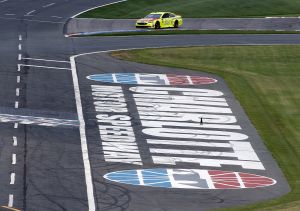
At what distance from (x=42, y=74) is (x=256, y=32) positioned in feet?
86.8

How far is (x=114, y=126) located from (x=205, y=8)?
152 ft

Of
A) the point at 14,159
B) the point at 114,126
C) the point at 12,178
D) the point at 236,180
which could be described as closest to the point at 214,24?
the point at 114,126

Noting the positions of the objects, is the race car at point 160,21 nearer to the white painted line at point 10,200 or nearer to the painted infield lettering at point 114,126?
the painted infield lettering at point 114,126

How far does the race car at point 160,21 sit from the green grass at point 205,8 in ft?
17.3

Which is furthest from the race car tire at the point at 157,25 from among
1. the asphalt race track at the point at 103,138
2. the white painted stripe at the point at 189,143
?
the white painted stripe at the point at 189,143

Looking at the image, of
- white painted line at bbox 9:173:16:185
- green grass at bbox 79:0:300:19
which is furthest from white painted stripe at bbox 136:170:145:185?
green grass at bbox 79:0:300:19

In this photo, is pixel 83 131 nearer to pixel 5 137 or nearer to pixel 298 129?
pixel 5 137

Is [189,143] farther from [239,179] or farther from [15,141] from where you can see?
[15,141]

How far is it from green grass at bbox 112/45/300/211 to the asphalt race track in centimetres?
72

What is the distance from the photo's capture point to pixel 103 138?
4269 cm

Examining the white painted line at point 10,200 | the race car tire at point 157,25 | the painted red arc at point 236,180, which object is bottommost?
the white painted line at point 10,200

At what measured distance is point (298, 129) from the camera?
150 ft

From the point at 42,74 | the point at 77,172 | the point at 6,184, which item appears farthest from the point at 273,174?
the point at 42,74

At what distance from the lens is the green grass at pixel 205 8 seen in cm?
8731
